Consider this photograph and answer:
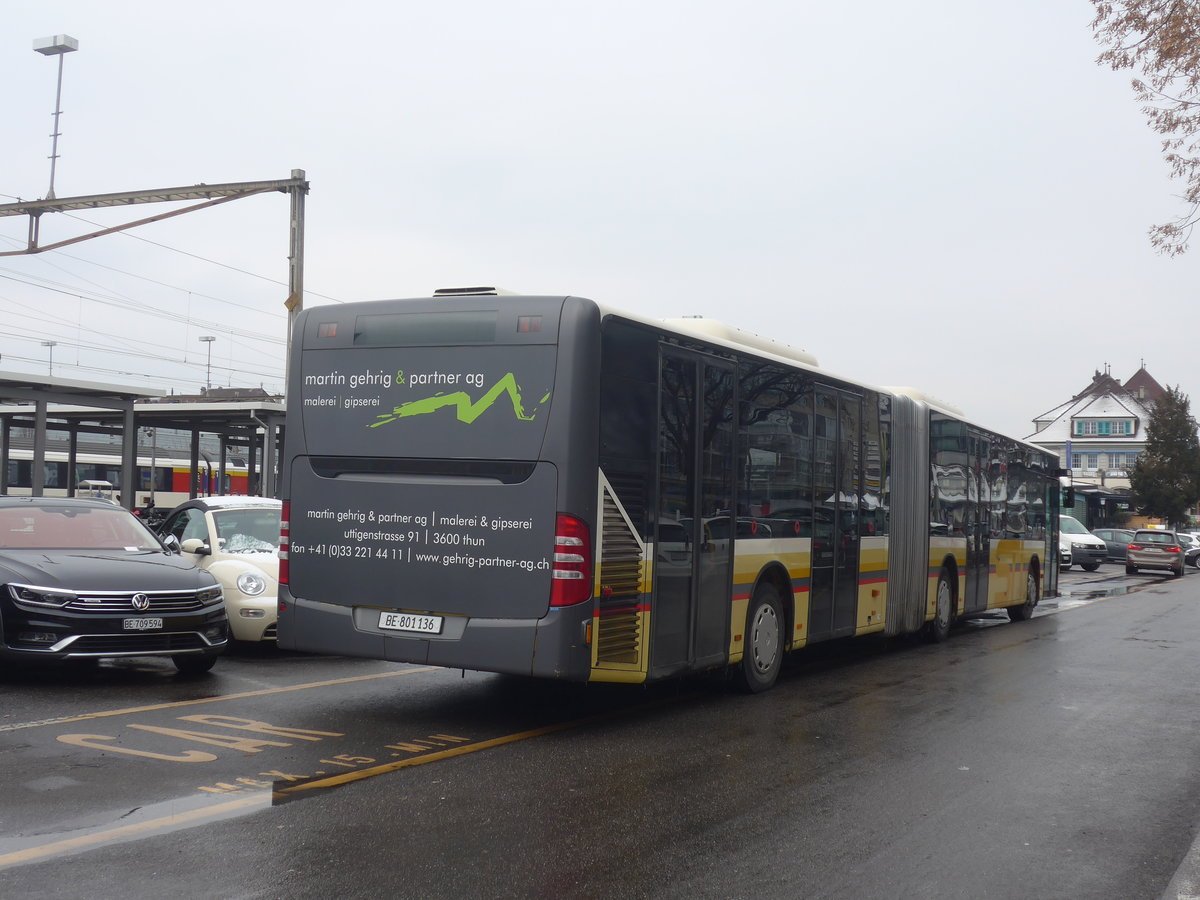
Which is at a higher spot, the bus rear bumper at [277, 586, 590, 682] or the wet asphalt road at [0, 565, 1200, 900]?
the bus rear bumper at [277, 586, 590, 682]

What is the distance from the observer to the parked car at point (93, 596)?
9.26 m

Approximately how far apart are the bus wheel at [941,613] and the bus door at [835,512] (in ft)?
11.8

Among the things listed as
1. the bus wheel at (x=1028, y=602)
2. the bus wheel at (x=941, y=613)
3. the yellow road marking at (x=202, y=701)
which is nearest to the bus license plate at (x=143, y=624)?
the yellow road marking at (x=202, y=701)

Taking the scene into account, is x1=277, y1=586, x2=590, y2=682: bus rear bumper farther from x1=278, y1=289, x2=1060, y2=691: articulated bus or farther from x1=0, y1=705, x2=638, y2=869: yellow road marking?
x1=0, y1=705, x2=638, y2=869: yellow road marking

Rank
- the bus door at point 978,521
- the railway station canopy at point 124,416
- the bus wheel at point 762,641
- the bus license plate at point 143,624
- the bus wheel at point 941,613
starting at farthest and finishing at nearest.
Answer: the railway station canopy at point 124,416
the bus door at point 978,521
the bus wheel at point 941,613
the bus wheel at point 762,641
the bus license plate at point 143,624

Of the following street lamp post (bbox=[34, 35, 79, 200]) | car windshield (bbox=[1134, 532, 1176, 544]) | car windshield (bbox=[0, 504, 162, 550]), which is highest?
street lamp post (bbox=[34, 35, 79, 200])

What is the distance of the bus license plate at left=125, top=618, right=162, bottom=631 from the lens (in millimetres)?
9477

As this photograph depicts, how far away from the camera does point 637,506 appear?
8117 millimetres

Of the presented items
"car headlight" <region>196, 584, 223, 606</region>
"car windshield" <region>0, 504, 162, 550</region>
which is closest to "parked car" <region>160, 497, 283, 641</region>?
"car windshield" <region>0, 504, 162, 550</region>

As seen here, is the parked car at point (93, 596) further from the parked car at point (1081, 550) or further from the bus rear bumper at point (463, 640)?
the parked car at point (1081, 550)

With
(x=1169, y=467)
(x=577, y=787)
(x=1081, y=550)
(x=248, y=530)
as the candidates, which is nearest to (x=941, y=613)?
(x=248, y=530)

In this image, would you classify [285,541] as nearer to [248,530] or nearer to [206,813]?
[206,813]

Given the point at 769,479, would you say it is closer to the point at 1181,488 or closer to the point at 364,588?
the point at 364,588

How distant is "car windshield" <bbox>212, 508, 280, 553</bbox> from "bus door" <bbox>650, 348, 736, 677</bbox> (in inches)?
218
